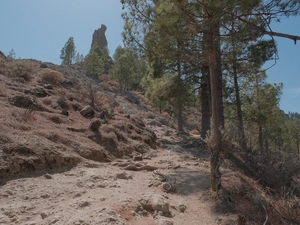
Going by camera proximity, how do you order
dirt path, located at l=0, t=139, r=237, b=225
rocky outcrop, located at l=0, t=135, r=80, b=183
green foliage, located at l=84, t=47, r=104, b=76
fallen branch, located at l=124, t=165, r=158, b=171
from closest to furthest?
1. dirt path, located at l=0, t=139, r=237, b=225
2. rocky outcrop, located at l=0, t=135, r=80, b=183
3. fallen branch, located at l=124, t=165, r=158, b=171
4. green foliage, located at l=84, t=47, r=104, b=76

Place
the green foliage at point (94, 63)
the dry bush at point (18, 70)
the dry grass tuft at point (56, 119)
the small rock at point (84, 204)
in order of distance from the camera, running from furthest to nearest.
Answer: the green foliage at point (94, 63), the dry bush at point (18, 70), the dry grass tuft at point (56, 119), the small rock at point (84, 204)

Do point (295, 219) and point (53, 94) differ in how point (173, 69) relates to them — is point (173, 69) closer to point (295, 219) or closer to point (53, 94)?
point (53, 94)

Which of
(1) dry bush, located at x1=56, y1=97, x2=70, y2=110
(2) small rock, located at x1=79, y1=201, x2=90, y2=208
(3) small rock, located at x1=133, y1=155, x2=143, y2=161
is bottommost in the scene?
(2) small rock, located at x1=79, y1=201, x2=90, y2=208

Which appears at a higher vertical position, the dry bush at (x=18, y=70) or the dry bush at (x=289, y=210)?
the dry bush at (x=18, y=70)

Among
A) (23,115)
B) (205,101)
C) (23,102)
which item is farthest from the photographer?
(205,101)

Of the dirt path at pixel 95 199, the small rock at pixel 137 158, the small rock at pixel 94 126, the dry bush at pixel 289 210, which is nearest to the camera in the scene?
the dirt path at pixel 95 199

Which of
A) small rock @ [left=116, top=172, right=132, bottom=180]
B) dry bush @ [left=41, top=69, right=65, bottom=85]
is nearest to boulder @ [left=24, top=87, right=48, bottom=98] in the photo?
dry bush @ [left=41, top=69, right=65, bottom=85]

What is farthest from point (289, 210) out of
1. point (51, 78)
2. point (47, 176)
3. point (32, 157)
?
point (51, 78)

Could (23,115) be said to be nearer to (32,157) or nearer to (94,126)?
(94,126)

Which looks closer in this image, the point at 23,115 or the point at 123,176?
the point at 123,176

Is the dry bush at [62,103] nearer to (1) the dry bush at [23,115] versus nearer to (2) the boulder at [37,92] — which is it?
→ (2) the boulder at [37,92]

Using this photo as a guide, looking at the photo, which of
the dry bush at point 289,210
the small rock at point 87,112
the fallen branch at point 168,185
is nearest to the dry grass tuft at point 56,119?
the small rock at point 87,112

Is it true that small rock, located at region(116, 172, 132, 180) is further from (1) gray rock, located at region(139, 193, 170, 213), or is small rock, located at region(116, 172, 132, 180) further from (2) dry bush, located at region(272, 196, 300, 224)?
(2) dry bush, located at region(272, 196, 300, 224)

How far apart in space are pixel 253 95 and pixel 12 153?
14.3 metres
